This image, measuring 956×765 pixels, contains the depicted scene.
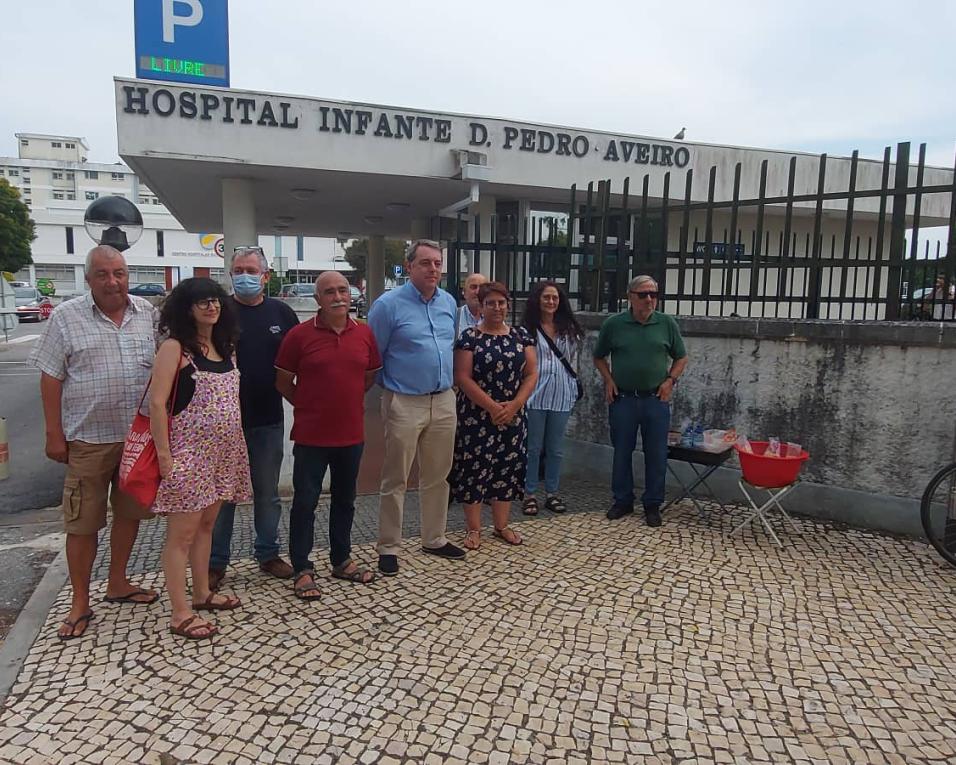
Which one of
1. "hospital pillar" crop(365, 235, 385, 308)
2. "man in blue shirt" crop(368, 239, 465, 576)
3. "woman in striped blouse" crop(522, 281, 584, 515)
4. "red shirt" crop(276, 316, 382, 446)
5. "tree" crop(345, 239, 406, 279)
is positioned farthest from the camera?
"tree" crop(345, 239, 406, 279)

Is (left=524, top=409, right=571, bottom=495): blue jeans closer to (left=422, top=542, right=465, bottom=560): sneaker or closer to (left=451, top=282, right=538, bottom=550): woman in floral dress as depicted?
(left=451, top=282, right=538, bottom=550): woman in floral dress

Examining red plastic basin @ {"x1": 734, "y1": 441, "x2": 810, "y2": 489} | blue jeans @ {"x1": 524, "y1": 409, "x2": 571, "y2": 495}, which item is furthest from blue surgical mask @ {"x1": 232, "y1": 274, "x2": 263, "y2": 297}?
red plastic basin @ {"x1": 734, "y1": 441, "x2": 810, "y2": 489}

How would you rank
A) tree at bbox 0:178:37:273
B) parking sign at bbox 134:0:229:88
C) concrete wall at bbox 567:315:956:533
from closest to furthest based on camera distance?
1. concrete wall at bbox 567:315:956:533
2. parking sign at bbox 134:0:229:88
3. tree at bbox 0:178:37:273

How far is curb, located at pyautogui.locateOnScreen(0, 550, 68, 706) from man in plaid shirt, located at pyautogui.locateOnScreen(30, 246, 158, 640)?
17 centimetres

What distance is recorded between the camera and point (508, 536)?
15.1 feet

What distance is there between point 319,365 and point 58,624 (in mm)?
1812

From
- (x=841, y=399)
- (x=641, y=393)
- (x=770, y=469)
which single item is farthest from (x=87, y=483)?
(x=841, y=399)

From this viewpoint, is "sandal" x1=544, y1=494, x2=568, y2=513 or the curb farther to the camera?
"sandal" x1=544, y1=494, x2=568, y2=513

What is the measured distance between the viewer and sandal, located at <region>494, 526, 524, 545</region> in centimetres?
459

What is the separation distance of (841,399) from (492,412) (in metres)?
2.57

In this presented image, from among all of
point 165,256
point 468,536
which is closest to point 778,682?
point 468,536

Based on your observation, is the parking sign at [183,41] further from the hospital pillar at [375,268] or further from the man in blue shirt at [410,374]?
the hospital pillar at [375,268]

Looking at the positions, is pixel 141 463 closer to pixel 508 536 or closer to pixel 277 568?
pixel 277 568

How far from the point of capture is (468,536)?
4.54 metres
